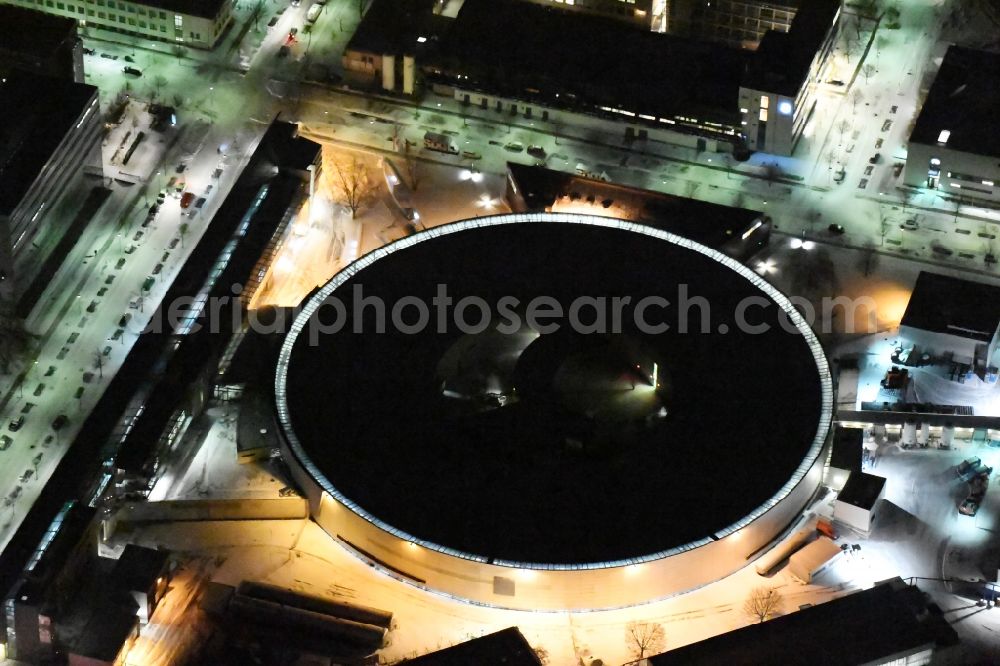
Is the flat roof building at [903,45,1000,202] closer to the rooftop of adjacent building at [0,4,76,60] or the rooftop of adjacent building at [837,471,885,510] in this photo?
the rooftop of adjacent building at [837,471,885,510]

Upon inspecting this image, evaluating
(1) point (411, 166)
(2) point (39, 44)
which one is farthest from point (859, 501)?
(2) point (39, 44)

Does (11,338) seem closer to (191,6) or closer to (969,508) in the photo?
(191,6)

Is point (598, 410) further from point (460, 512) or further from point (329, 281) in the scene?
point (329, 281)

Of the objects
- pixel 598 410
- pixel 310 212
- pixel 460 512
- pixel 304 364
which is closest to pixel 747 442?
pixel 598 410

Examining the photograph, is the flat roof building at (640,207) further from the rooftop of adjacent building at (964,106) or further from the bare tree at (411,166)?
the rooftop of adjacent building at (964,106)

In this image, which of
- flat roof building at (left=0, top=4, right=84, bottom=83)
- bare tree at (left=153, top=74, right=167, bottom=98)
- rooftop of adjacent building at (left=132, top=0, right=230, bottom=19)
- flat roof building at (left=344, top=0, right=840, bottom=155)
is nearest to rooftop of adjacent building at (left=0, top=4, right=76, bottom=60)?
flat roof building at (left=0, top=4, right=84, bottom=83)

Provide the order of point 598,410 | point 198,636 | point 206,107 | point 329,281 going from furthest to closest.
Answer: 1. point 206,107
2. point 329,281
3. point 598,410
4. point 198,636

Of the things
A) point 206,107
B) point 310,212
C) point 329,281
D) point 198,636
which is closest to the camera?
point 198,636
